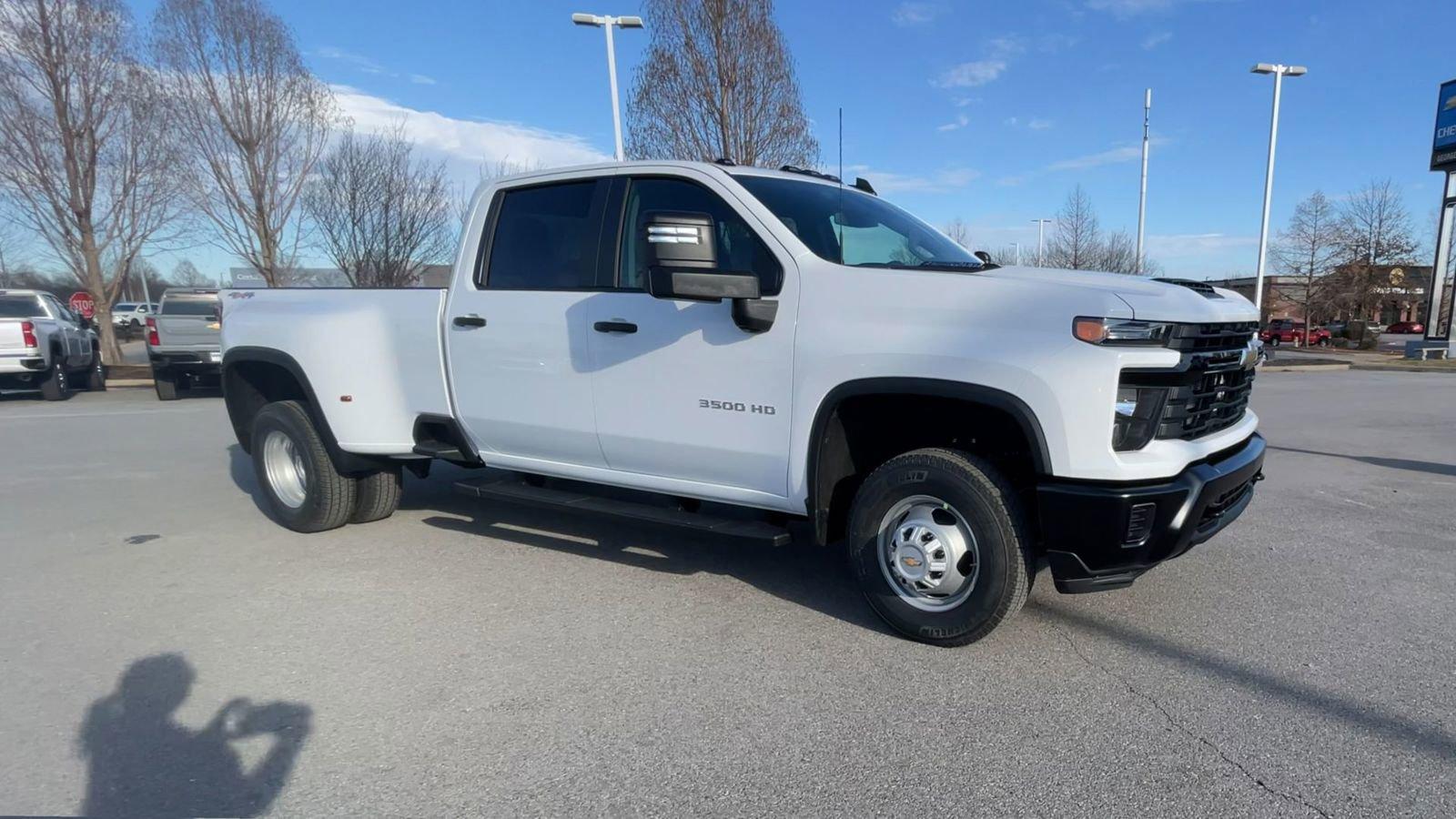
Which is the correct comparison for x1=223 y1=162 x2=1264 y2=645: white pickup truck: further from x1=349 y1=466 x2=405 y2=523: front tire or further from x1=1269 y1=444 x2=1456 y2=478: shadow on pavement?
x1=1269 y1=444 x2=1456 y2=478: shadow on pavement

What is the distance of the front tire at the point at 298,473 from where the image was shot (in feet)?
17.0

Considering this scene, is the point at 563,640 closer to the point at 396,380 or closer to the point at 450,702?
the point at 450,702

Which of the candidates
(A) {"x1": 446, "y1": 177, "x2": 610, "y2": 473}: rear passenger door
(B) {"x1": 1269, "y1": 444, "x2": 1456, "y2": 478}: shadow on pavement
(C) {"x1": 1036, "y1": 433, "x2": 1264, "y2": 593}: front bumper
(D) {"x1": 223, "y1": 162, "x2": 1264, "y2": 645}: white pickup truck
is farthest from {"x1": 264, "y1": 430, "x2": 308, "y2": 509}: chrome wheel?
(B) {"x1": 1269, "y1": 444, "x2": 1456, "y2": 478}: shadow on pavement

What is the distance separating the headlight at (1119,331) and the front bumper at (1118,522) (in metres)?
0.52

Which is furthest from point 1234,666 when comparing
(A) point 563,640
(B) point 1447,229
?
(B) point 1447,229

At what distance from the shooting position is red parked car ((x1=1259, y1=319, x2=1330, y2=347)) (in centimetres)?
4209

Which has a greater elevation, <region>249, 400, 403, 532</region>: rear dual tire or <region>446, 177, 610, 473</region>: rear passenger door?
<region>446, 177, 610, 473</region>: rear passenger door

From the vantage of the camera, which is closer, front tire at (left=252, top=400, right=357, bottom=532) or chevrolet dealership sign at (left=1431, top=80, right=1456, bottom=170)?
front tire at (left=252, top=400, right=357, bottom=532)

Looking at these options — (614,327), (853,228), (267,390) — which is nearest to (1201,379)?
(853,228)

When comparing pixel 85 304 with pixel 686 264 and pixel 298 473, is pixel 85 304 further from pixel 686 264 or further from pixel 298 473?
pixel 686 264

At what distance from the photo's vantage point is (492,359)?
4453mm

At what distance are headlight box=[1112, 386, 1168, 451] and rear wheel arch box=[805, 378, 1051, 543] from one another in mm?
279

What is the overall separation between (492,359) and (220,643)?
1800 mm

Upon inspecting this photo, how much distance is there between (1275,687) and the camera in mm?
3135
